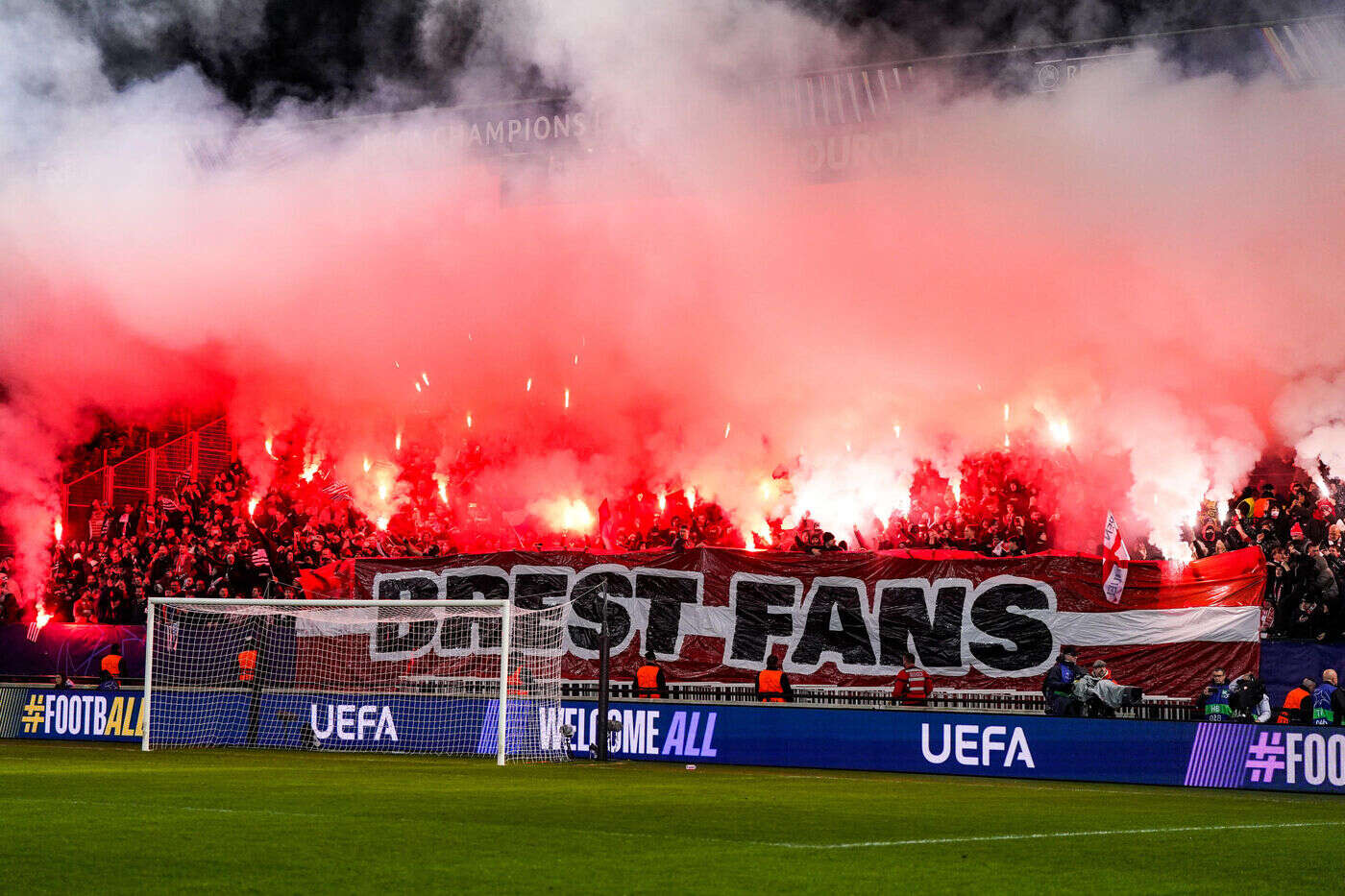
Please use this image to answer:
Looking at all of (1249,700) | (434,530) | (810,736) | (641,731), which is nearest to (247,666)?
(641,731)

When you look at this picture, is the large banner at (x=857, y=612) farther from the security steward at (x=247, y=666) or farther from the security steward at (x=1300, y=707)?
the security steward at (x=1300, y=707)

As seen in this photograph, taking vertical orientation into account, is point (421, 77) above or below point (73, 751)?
above

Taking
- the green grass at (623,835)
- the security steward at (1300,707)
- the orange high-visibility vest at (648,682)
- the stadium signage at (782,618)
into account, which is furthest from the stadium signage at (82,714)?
the security steward at (1300,707)

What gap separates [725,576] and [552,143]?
7199 millimetres

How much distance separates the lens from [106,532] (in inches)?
964

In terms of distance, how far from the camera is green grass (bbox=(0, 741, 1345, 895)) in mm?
5883

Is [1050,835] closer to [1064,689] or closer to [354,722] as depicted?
[1064,689]

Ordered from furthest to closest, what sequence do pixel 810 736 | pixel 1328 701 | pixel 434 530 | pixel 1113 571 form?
pixel 434 530, pixel 1113 571, pixel 810 736, pixel 1328 701

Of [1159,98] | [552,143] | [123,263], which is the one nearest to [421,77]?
[552,143]

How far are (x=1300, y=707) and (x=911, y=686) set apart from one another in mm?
4592

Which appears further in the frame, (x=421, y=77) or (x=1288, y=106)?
(x=421, y=77)

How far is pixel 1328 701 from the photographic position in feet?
46.3

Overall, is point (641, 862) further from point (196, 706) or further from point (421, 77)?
point (421, 77)

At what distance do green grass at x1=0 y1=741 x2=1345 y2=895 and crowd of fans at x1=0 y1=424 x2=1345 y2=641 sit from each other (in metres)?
7.20
